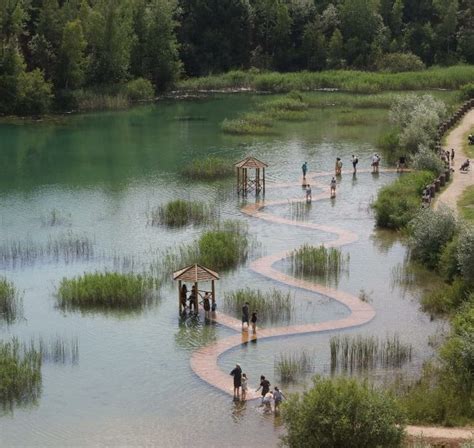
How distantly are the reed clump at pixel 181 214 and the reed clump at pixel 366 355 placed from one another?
20.4 m

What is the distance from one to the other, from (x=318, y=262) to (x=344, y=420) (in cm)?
2147

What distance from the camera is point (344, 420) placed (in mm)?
25578

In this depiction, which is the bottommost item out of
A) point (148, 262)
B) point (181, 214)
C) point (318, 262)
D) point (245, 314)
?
point (148, 262)

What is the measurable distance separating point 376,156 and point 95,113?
40241mm

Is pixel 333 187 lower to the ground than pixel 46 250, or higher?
higher

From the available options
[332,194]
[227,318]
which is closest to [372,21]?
[332,194]

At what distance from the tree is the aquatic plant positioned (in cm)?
6287

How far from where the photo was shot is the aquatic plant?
46.6 meters

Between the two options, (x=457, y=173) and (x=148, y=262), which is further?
(x=457, y=173)

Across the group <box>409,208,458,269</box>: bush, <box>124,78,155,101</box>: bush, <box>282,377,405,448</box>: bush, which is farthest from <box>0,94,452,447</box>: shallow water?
<box>124,78,155,101</box>: bush

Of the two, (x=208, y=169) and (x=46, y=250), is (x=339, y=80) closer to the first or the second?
(x=208, y=169)

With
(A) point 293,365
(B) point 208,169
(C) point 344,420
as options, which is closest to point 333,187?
(B) point 208,169

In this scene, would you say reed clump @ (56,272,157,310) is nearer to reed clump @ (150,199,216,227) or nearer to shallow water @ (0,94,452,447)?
shallow water @ (0,94,452,447)

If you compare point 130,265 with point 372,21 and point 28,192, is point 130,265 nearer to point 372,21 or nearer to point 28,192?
point 28,192
